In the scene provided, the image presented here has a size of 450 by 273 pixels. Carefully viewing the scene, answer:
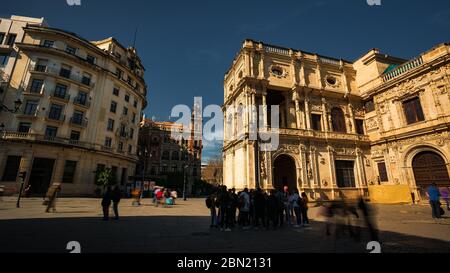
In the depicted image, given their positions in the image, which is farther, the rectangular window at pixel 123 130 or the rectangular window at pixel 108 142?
the rectangular window at pixel 123 130

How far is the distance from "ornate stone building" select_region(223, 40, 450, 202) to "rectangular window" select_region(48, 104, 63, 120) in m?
22.4

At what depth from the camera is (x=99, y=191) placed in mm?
27969

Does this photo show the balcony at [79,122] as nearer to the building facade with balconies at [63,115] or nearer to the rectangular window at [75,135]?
the building facade with balconies at [63,115]

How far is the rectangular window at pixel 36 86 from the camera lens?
27.1 m

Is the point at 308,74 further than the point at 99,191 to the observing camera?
No

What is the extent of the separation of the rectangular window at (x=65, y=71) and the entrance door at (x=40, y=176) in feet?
38.1

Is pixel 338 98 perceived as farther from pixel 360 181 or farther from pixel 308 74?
pixel 360 181

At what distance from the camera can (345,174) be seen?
22.0 meters

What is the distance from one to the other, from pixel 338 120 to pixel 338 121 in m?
0.13

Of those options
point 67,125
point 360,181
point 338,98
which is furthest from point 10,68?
point 360,181

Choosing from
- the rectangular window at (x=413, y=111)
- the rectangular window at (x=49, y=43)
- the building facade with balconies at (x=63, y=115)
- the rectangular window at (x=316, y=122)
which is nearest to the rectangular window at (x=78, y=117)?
the building facade with balconies at (x=63, y=115)
